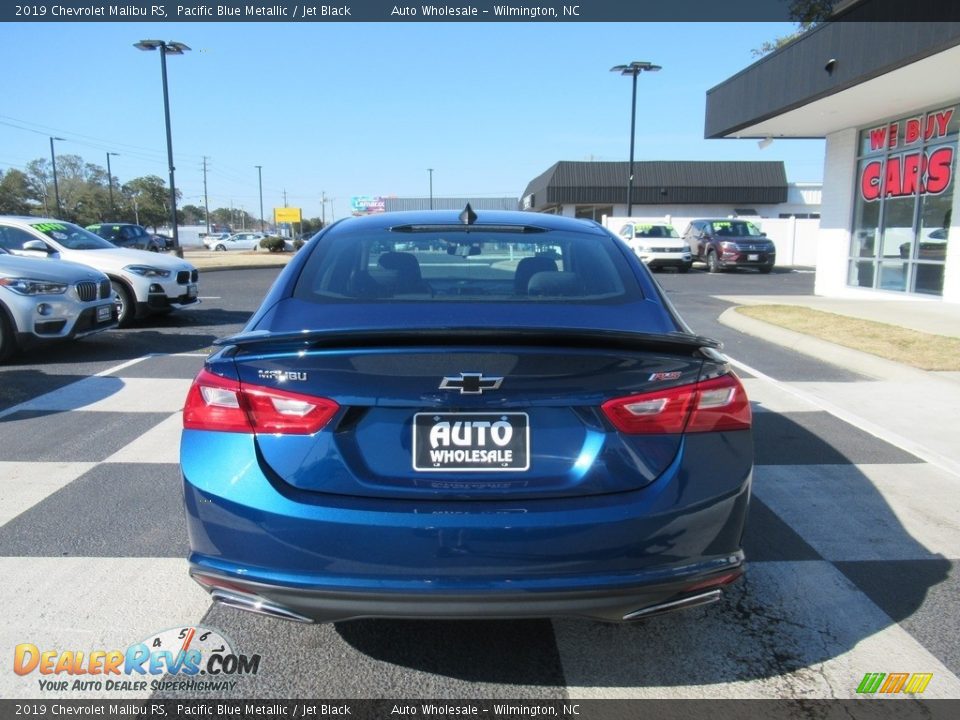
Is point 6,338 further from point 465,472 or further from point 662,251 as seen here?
point 662,251

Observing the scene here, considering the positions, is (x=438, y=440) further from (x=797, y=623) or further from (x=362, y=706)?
(x=797, y=623)

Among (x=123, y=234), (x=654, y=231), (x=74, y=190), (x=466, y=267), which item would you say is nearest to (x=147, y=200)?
(x=74, y=190)

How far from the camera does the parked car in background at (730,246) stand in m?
25.9

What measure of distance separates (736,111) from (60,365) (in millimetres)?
13768

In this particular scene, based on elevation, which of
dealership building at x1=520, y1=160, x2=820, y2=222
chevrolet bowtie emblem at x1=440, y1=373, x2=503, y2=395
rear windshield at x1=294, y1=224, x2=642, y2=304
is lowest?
chevrolet bowtie emblem at x1=440, y1=373, x2=503, y2=395

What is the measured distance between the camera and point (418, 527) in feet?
7.04

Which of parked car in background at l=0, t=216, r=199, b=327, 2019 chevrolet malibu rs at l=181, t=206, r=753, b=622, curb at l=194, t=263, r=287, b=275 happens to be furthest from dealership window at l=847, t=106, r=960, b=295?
curb at l=194, t=263, r=287, b=275

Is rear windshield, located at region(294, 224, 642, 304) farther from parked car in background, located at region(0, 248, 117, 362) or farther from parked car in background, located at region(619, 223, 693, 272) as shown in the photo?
parked car in background, located at region(619, 223, 693, 272)

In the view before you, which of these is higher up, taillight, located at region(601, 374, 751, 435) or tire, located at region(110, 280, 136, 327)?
taillight, located at region(601, 374, 751, 435)

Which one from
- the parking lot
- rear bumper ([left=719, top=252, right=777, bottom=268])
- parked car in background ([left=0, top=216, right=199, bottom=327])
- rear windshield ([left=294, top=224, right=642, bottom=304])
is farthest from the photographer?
rear bumper ([left=719, top=252, right=777, bottom=268])

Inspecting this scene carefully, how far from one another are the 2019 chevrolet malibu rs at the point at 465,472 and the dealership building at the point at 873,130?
9.21 m

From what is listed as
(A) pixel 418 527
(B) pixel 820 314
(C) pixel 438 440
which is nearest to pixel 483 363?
(C) pixel 438 440

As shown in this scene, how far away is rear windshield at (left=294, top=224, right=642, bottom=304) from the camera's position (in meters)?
2.95

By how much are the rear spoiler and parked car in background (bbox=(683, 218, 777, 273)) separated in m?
25.2
